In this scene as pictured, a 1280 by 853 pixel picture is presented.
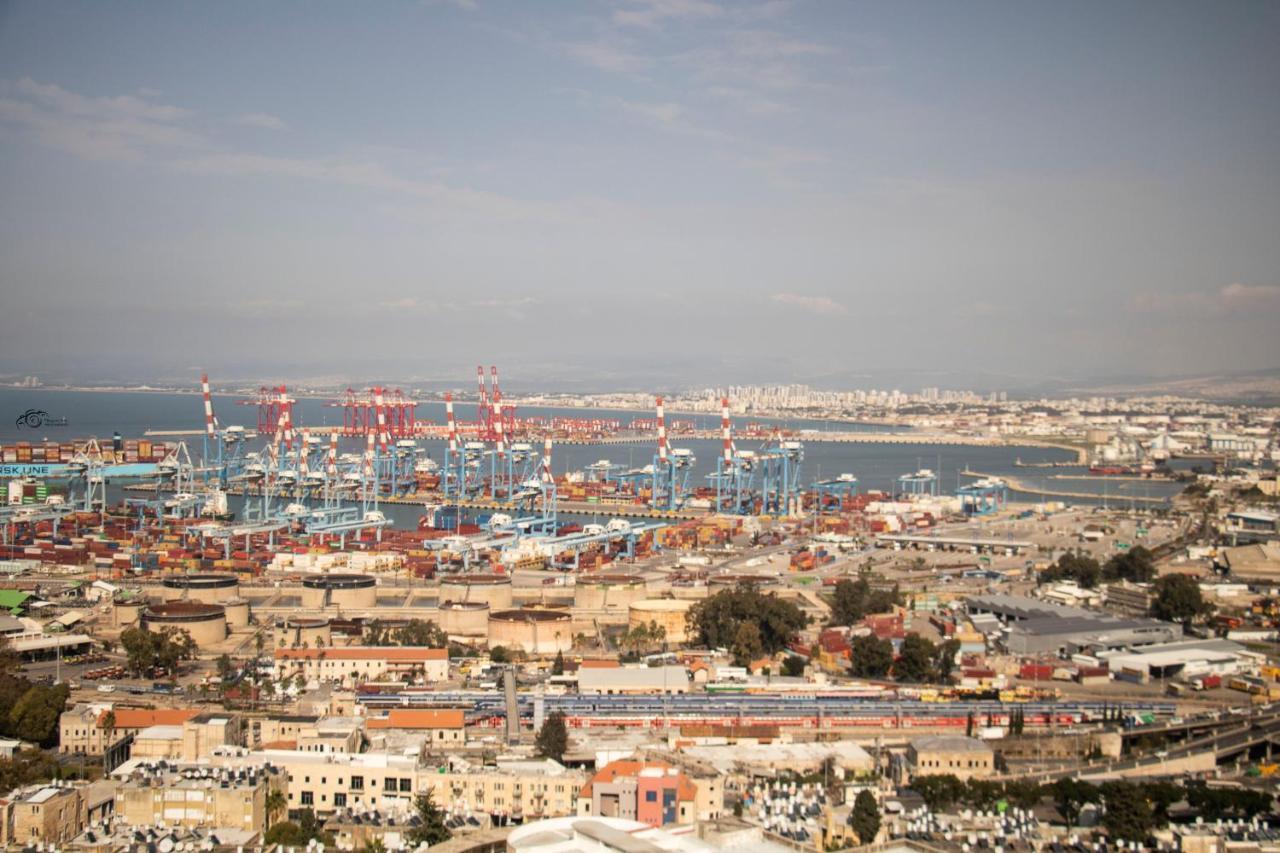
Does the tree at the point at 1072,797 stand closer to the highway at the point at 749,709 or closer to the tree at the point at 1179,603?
the highway at the point at 749,709

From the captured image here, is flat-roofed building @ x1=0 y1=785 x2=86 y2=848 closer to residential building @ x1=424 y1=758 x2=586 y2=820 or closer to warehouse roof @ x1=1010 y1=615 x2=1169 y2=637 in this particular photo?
residential building @ x1=424 y1=758 x2=586 y2=820

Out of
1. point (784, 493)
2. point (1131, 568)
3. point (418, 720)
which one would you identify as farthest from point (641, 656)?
point (784, 493)

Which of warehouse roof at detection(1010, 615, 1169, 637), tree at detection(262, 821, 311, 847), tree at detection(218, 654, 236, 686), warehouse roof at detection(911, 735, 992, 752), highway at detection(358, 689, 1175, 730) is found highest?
warehouse roof at detection(1010, 615, 1169, 637)

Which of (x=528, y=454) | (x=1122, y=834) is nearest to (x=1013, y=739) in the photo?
(x=1122, y=834)

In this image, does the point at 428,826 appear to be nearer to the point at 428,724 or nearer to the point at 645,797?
the point at 645,797

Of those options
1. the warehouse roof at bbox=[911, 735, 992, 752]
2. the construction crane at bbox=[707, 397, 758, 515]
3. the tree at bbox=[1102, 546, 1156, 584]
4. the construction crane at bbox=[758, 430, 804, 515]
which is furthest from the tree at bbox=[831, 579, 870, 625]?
the construction crane at bbox=[758, 430, 804, 515]

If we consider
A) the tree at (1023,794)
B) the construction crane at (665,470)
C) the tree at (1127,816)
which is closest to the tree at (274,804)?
the tree at (1023,794)
